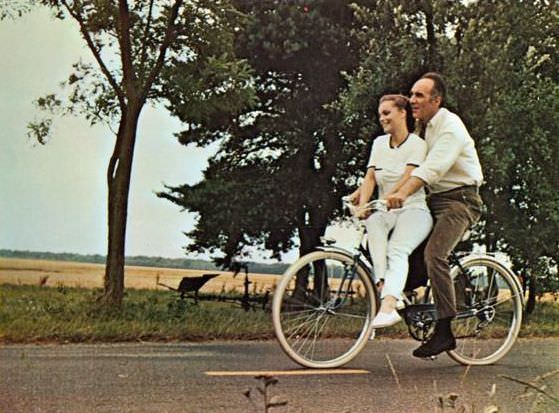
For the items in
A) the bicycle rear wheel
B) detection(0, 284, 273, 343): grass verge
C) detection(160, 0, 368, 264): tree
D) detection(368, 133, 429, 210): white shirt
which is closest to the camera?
detection(0, 284, 273, 343): grass verge

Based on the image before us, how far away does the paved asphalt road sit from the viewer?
2223 millimetres

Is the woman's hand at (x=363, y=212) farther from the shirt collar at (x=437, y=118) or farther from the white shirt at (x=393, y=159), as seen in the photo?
the shirt collar at (x=437, y=118)

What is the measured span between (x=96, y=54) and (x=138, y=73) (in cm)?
10

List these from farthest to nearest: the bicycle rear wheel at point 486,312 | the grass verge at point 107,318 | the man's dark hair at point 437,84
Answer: the bicycle rear wheel at point 486,312 → the man's dark hair at point 437,84 → the grass verge at point 107,318

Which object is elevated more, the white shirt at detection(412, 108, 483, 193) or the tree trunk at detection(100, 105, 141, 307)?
the white shirt at detection(412, 108, 483, 193)

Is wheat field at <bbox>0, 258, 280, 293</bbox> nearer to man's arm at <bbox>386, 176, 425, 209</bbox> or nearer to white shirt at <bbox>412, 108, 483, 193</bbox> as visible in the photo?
man's arm at <bbox>386, 176, 425, 209</bbox>

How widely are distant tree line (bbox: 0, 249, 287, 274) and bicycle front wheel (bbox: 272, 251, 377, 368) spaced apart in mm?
52

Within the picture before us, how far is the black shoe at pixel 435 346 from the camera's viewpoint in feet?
8.91

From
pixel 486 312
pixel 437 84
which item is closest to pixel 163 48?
pixel 437 84

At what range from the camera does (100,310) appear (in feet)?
7.48

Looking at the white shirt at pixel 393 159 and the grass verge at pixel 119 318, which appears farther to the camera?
the white shirt at pixel 393 159

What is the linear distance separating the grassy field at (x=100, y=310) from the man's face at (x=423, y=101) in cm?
59

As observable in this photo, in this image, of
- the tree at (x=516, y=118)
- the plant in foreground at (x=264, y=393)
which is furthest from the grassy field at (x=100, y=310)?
the tree at (x=516, y=118)

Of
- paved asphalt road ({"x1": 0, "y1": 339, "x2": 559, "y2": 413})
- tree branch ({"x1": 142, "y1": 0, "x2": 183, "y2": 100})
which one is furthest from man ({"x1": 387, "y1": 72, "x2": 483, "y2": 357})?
tree branch ({"x1": 142, "y1": 0, "x2": 183, "y2": 100})
